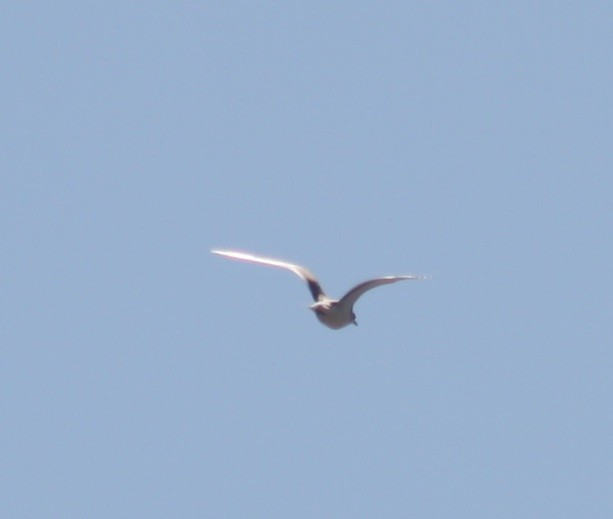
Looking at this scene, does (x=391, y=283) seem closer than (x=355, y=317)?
Yes

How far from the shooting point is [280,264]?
1650 inches

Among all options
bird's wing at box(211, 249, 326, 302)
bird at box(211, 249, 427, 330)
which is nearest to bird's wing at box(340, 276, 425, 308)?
bird at box(211, 249, 427, 330)

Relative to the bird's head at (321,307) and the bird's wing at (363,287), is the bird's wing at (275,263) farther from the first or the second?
the bird's wing at (363,287)

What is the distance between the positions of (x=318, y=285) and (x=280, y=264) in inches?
53.8

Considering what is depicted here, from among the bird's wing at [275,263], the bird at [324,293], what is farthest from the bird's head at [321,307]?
the bird's wing at [275,263]

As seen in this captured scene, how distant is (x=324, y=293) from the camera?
133 feet

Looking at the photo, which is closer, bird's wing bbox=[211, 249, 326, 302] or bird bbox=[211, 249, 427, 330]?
bird bbox=[211, 249, 427, 330]

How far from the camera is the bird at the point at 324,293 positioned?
124 feet

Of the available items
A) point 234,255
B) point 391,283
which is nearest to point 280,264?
point 234,255

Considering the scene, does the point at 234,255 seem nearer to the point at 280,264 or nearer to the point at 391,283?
the point at 280,264

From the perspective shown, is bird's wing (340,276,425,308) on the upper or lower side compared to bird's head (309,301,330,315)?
upper

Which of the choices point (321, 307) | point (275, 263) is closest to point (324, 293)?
point (321, 307)

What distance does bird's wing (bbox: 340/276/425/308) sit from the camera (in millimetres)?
36147

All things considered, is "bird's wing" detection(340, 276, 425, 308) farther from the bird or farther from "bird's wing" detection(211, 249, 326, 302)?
"bird's wing" detection(211, 249, 326, 302)
